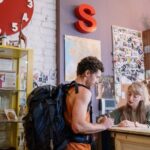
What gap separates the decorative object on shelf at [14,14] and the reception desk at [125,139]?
5.88ft

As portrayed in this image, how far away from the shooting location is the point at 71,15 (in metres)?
3.76

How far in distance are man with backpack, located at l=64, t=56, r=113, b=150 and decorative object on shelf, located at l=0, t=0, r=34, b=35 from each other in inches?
62.3

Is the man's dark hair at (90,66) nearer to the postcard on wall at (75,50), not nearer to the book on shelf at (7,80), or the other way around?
the book on shelf at (7,80)

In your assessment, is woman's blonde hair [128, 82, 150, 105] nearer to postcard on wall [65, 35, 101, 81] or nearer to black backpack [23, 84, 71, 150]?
postcard on wall [65, 35, 101, 81]

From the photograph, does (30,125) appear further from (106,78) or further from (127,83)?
(127,83)

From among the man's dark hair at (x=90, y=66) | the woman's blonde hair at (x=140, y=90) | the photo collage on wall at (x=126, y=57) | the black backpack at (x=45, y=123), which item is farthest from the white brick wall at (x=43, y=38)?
the black backpack at (x=45, y=123)

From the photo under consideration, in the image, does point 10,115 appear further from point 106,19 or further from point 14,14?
point 106,19

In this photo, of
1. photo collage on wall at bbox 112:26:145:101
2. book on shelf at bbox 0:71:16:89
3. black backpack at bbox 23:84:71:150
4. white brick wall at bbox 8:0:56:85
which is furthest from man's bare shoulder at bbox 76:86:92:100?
photo collage on wall at bbox 112:26:145:101

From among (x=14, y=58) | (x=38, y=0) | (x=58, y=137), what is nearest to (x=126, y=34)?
(x=38, y=0)

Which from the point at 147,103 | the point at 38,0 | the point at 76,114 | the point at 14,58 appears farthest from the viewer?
the point at 38,0

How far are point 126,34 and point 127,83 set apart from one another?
0.79m

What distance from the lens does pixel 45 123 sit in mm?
1876

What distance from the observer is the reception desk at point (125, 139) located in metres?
1.96

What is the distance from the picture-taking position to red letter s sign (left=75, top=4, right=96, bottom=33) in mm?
3758
